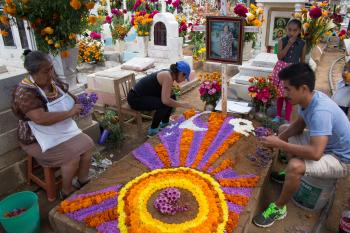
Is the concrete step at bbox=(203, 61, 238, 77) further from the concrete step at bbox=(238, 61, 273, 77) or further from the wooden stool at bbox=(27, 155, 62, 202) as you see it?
the wooden stool at bbox=(27, 155, 62, 202)

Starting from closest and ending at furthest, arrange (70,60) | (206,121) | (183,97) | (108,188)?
(108,188)
(70,60)
(206,121)
(183,97)

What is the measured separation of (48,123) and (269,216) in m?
2.34

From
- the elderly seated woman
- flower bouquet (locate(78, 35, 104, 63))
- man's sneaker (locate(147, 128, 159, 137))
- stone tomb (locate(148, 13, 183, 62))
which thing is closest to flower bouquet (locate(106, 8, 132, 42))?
flower bouquet (locate(78, 35, 104, 63))

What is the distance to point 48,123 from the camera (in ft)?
9.39

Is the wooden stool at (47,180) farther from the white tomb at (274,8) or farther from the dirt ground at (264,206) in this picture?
the white tomb at (274,8)

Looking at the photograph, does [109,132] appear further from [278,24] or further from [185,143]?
[278,24]

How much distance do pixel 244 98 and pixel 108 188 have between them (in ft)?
11.6

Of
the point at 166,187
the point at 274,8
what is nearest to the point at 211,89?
the point at 166,187

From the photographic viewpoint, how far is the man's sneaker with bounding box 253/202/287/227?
2746 millimetres

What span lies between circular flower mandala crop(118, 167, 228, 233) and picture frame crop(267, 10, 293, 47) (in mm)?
4530

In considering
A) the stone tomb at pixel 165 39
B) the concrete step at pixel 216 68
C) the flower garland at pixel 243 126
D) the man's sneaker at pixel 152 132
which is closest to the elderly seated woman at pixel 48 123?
the man's sneaker at pixel 152 132

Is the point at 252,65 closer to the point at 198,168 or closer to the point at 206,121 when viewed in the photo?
the point at 206,121

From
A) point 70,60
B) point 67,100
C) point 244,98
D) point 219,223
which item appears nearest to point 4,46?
point 70,60

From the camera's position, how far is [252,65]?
583 centimetres
